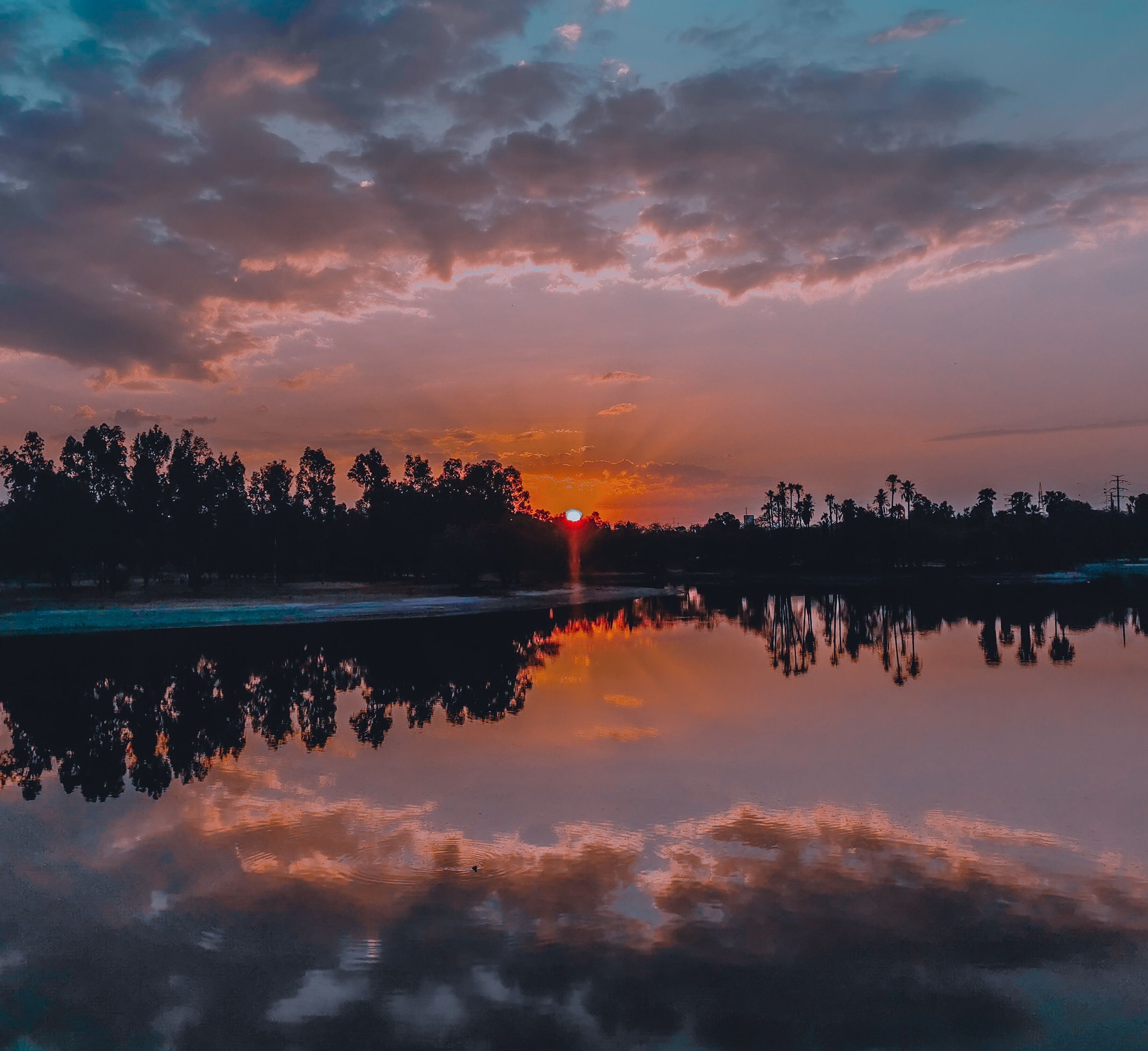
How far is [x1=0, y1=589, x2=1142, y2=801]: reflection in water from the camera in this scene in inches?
Result: 786

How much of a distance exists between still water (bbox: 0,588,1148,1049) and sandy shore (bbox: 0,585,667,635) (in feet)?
113

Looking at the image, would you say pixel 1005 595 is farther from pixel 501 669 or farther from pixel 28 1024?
pixel 28 1024

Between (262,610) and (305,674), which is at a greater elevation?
(262,610)

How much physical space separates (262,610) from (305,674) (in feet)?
124

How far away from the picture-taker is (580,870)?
37.7 feet

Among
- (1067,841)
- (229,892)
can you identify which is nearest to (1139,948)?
(1067,841)

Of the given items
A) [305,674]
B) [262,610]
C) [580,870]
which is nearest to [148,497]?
[262,610]

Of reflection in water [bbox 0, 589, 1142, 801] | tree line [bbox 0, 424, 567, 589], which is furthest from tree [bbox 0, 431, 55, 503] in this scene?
reflection in water [bbox 0, 589, 1142, 801]

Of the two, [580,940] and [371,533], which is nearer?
[580,940]

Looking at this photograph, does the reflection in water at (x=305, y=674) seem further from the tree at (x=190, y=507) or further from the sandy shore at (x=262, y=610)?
the tree at (x=190, y=507)

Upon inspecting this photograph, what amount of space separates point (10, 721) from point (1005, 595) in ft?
269

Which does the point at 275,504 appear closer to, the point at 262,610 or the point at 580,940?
the point at 262,610

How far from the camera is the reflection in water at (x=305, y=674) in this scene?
65.5 ft

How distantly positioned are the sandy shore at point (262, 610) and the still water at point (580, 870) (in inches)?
1356
